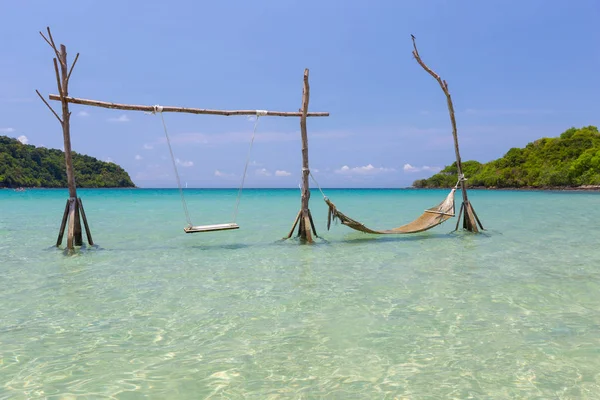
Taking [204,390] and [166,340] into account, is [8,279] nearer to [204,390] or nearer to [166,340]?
[166,340]

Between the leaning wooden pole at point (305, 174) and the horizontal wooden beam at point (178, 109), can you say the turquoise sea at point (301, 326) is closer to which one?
the leaning wooden pole at point (305, 174)

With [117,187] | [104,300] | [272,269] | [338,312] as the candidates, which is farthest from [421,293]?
[117,187]

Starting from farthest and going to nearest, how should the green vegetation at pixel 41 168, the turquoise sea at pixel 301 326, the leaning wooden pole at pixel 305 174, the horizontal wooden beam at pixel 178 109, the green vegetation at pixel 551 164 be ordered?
the green vegetation at pixel 41 168, the green vegetation at pixel 551 164, the leaning wooden pole at pixel 305 174, the horizontal wooden beam at pixel 178 109, the turquoise sea at pixel 301 326

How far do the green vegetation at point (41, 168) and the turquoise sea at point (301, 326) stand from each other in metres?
85.4

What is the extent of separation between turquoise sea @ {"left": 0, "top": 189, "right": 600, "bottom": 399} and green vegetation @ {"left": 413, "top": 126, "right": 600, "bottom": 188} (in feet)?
221

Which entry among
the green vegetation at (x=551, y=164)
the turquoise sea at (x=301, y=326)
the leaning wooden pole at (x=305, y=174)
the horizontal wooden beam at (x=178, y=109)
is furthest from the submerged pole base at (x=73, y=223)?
the green vegetation at (x=551, y=164)

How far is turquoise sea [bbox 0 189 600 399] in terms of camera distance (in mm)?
3018

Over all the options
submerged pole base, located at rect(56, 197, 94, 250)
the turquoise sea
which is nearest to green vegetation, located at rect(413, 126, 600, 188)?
the turquoise sea

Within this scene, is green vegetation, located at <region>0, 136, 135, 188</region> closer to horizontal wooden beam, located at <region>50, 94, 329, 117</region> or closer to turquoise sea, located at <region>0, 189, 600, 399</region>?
horizontal wooden beam, located at <region>50, 94, 329, 117</region>

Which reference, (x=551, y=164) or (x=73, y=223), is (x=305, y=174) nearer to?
(x=73, y=223)

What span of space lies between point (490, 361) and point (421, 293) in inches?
79.8

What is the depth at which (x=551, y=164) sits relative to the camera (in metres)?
76.0

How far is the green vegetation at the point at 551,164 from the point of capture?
6575 centimetres

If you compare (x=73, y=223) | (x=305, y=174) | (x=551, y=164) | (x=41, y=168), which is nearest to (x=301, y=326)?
(x=305, y=174)
